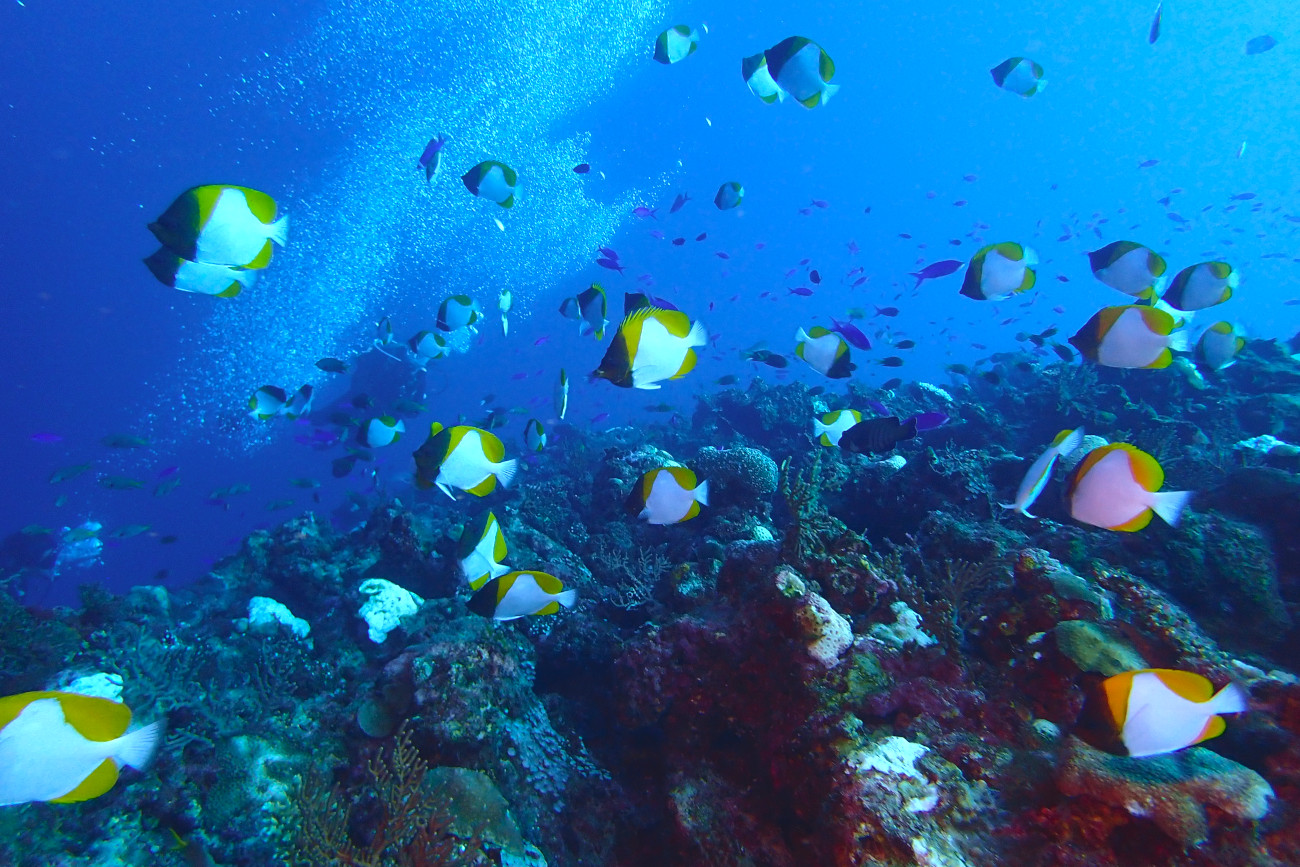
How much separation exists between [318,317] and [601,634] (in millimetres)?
40046

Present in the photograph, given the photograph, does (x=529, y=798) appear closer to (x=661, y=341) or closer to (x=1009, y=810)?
(x=1009, y=810)

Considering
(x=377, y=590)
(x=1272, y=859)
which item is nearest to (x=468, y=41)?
(x=377, y=590)

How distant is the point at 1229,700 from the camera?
1584 mm

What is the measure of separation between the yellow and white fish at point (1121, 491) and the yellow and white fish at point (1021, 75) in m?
5.76

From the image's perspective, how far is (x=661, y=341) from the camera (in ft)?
7.29

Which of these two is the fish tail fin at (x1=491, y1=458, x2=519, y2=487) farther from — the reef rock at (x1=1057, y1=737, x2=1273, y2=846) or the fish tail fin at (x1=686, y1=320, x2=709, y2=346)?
the reef rock at (x1=1057, y1=737, x2=1273, y2=846)

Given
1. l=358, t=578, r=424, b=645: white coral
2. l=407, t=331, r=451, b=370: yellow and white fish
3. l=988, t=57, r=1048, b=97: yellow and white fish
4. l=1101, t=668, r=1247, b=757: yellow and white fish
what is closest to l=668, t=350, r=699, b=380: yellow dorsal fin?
l=1101, t=668, r=1247, b=757: yellow and white fish

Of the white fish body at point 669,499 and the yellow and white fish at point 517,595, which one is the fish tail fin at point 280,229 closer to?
the yellow and white fish at point 517,595

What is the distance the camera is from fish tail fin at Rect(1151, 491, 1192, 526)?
2215 millimetres

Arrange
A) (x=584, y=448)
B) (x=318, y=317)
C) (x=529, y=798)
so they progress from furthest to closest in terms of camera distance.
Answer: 1. (x=318, y=317)
2. (x=584, y=448)
3. (x=529, y=798)

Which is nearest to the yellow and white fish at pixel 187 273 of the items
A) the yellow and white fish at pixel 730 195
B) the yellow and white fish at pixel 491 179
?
the yellow and white fish at pixel 491 179

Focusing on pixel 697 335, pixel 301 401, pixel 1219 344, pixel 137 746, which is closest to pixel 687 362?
pixel 697 335

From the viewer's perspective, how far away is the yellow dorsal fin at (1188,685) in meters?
1.64

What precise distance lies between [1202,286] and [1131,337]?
2077 mm
